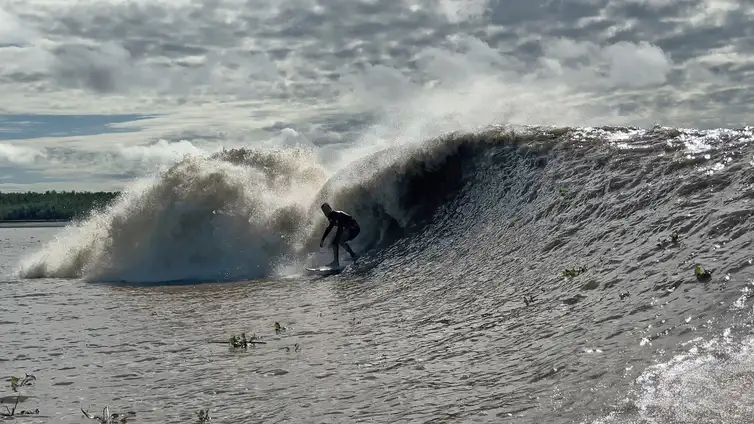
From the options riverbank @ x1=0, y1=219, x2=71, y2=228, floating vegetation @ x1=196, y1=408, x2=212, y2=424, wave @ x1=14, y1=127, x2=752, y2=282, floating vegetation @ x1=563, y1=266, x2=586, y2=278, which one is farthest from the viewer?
riverbank @ x1=0, y1=219, x2=71, y2=228

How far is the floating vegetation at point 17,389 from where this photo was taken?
7938 mm

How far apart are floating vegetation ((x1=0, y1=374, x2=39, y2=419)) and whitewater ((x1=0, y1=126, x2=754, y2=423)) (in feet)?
0.41

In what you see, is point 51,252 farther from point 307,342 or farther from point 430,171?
point 307,342

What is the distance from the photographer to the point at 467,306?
11203mm

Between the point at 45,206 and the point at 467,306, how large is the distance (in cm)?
15192

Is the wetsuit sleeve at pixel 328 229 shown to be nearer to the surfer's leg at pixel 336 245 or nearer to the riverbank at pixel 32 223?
the surfer's leg at pixel 336 245

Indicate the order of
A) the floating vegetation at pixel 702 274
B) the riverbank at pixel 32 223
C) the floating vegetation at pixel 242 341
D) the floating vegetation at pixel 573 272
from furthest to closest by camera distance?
the riverbank at pixel 32 223 → the floating vegetation at pixel 242 341 → the floating vegetation at pixel 573 272 → the floating vegetation at pixel 702 274

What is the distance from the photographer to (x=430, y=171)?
2116 centimetres

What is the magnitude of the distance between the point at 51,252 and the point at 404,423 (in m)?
24.1

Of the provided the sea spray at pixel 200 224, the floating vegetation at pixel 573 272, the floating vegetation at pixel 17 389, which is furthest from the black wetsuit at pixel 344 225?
the floating vegetation at pixel 17 389

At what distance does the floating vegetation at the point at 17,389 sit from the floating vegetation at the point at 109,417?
0.74 meters

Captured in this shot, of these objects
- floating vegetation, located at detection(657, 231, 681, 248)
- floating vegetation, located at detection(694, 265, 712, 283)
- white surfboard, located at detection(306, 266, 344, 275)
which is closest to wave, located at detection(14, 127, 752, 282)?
floating vegetation, located at detection(657, 231, 681, 248)

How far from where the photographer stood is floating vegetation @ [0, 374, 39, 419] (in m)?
7.94

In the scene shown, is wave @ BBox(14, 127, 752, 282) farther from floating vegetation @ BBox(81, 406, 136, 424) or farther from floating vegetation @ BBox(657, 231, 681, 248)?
floating vegetation @ BBox(81, 406, 136, 424)
